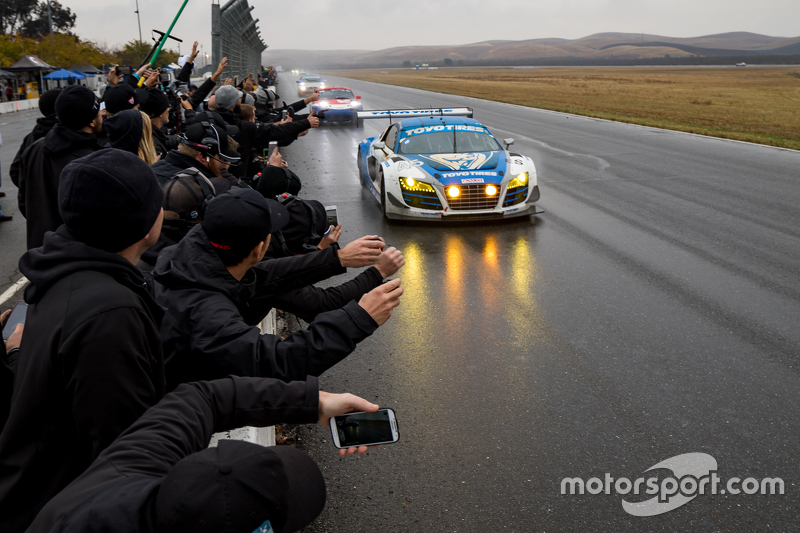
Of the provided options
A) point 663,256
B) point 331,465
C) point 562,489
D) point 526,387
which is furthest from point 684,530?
point 663,256

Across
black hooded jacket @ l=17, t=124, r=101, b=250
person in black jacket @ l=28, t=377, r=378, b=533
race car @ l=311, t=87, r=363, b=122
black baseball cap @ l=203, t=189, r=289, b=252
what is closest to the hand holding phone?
person in black jacket @ l=28, t=377, r=378, b=533

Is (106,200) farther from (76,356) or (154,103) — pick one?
(154,103)

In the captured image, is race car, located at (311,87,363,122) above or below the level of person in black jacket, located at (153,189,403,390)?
above

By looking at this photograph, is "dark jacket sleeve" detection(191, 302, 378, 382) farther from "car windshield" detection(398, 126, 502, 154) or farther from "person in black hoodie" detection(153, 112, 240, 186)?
"car windshield" detection(398, 126, 502, 154)

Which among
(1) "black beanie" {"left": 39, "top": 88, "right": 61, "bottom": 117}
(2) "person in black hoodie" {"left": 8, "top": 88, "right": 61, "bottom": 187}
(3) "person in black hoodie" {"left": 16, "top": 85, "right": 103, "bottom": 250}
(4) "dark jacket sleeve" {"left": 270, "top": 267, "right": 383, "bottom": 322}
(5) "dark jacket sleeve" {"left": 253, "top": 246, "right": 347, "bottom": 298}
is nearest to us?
(5) "dark jacket sleeve" {"left": 253, "top": 246, "right": 347, "bottom": 298}

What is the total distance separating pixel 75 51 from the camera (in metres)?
62.5

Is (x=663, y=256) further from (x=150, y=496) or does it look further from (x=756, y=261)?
(x=150, y=496)

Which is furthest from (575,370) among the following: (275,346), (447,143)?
(447,143)

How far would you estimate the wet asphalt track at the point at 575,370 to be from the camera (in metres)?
3.18

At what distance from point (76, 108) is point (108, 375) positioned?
3341mm

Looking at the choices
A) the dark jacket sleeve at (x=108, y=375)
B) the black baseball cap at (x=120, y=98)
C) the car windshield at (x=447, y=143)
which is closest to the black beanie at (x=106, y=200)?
the dark jacket sleeve at (x=108, y=375)

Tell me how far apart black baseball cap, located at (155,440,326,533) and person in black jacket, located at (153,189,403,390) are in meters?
1.09

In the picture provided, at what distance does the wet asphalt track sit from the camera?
3182 mm

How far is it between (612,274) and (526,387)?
295 centimetres
